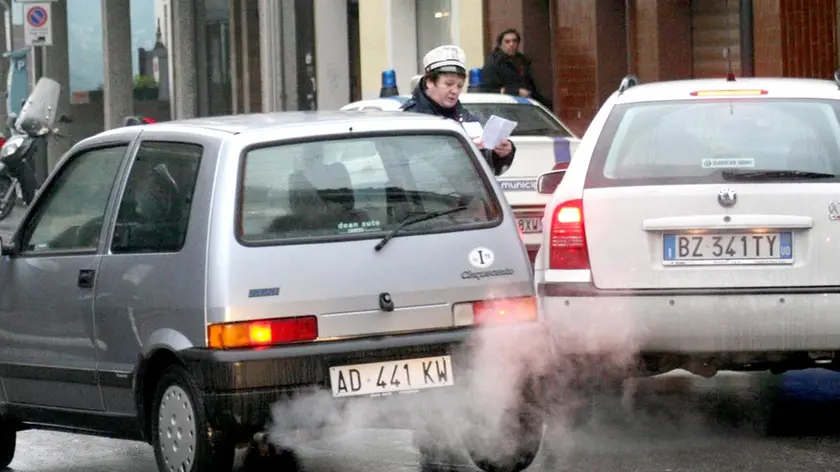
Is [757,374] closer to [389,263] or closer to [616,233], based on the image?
[616,233]

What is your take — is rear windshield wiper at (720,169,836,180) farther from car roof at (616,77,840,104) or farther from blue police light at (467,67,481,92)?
blue police light at (467,67,481,92)

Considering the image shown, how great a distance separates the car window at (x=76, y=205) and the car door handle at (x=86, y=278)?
0.12m

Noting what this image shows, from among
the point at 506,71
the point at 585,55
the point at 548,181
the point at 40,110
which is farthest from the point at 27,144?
the point at 548,181

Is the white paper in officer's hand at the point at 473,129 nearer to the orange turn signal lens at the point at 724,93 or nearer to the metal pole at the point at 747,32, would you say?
the orange turn signal lens at the point at 724,93

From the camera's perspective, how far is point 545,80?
24.9 meters

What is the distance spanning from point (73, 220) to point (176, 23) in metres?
30.5

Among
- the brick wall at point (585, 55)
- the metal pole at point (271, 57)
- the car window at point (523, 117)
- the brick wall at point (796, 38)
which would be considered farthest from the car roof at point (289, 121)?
the metal pole at point (271, 57)

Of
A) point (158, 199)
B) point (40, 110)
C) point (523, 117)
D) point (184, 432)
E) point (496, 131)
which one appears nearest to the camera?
point (184, 432)

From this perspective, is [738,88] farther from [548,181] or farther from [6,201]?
→ [6,201]

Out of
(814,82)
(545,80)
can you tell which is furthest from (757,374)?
(545,80)

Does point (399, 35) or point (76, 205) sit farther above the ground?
point (399, 35)

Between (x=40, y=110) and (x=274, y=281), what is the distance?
18.4 m

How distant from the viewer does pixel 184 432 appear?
754 centimetres

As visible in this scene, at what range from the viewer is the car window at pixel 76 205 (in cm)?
829
